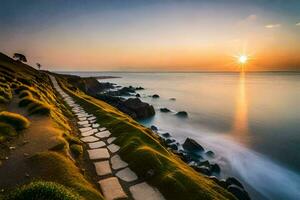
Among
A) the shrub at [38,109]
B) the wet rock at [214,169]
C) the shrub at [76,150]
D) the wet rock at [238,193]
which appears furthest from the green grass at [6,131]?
the wet rock at [214,169]

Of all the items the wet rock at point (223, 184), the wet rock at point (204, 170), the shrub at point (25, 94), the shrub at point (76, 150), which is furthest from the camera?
the shrub at point (25, 94)

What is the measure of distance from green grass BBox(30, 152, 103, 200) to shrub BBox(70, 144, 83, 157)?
129cm

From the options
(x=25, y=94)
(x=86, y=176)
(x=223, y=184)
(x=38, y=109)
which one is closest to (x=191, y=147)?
(x=223, y=184)

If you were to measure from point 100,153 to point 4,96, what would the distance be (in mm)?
13658

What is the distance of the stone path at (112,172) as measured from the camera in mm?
7223

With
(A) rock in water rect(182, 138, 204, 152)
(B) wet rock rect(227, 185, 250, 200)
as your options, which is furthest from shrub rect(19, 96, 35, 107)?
(B) wet rock rect(227, 185, 250, 200)

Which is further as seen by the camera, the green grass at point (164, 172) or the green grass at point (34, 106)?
the green grass at point (34, 106)

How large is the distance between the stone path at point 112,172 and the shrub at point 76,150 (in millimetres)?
476

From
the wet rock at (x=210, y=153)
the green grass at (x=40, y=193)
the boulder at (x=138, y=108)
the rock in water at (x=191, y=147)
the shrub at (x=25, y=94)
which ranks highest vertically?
the shrub at (x=25, y=94)

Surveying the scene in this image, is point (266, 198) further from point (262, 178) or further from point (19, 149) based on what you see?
point (19, 149)

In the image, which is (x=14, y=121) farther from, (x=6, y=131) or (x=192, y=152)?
(x=192, y=152)

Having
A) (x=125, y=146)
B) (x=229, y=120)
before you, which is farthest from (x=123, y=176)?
(x=229, y=120)

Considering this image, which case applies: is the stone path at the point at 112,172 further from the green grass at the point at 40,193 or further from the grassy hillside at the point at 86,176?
the green grass at the point at 40,193

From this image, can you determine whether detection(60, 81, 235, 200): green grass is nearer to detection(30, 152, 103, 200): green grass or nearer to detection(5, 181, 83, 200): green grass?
detection(30, 152, 103, 200): green grass
